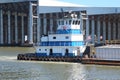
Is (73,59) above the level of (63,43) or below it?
below

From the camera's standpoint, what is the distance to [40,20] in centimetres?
13575

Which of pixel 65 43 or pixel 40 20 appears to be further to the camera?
pixel 40 20

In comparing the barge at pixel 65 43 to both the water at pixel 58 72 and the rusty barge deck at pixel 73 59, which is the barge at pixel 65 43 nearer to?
the rusty barge deck at pixel 73 59

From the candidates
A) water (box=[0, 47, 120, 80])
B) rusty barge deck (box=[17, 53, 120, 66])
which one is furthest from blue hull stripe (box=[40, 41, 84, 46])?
water (box=[0, 47, 120, 80])

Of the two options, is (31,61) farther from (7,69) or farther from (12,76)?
(12,76)

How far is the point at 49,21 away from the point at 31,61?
77.4 m

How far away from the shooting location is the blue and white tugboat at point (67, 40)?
6000 cm

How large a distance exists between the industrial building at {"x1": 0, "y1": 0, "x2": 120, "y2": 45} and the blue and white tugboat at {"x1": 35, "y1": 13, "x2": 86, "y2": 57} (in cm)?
5251

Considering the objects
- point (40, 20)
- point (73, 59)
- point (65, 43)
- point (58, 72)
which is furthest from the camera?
point (40, 20)

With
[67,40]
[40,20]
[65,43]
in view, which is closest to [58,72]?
Result: [65,43]

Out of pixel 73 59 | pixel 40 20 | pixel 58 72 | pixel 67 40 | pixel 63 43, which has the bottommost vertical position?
pixel 58 72

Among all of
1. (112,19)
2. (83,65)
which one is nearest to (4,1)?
(112,19)

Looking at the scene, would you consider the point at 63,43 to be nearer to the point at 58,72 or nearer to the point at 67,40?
the point at 67,40

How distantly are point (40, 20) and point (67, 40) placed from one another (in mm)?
76137
